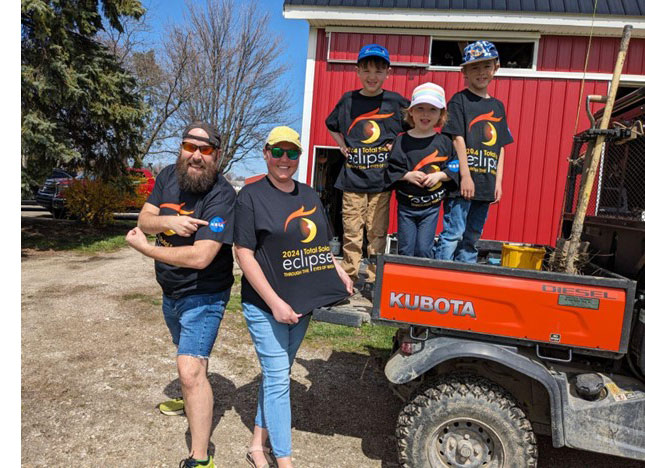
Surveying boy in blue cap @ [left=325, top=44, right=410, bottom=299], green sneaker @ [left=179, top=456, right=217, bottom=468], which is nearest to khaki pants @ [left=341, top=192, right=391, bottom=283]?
boy in blue cap @ [left=325, top=44, right=410, bottom=299]

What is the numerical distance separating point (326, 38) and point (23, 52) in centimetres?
601

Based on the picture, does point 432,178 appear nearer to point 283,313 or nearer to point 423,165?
point 423,165

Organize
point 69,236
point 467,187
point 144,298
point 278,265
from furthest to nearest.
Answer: point 69,236, point 144,298, point 467,187, point 278,265

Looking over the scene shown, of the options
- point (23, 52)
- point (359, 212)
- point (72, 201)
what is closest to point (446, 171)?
point (359, 212)

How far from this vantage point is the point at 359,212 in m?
3.72

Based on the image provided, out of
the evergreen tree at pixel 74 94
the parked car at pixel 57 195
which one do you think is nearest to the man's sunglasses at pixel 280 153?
the evergreen tree at pixel 74 94

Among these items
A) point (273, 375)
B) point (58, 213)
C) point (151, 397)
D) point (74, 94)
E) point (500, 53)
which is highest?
point (500, 53)

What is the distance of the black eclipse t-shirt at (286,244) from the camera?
2455mm

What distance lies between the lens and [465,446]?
8.14ft

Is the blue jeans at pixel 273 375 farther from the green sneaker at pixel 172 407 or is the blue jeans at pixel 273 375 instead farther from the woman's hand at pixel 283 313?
the green sneaker at pixel 172 407

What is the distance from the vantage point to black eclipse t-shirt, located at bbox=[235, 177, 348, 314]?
2455mm

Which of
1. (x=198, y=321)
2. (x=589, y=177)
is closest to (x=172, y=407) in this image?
(x=198, y=321)

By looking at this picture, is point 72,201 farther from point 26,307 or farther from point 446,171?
point 446,171

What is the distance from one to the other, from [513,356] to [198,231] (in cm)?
178
